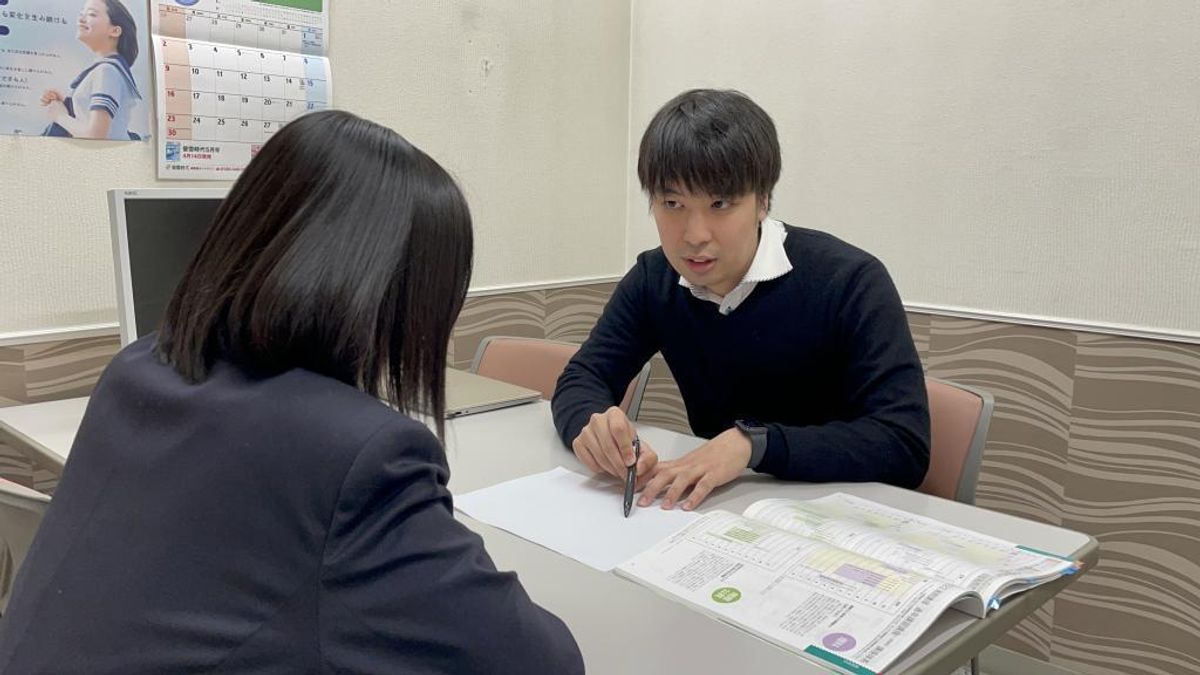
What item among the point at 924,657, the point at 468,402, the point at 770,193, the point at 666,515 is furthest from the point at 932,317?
the point at 924,657

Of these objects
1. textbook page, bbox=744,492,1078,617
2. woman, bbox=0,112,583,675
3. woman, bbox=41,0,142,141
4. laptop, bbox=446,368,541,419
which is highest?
woman, bbox=41,0,142,141

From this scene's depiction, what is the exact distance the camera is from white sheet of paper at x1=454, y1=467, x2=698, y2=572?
106cm

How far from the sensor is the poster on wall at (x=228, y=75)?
1.94 metres

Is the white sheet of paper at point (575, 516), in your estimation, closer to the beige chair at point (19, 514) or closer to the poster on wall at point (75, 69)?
the beige chair at point (19, 514)

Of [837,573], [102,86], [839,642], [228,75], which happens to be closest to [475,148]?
[228,75]

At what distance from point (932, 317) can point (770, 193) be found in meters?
1.01

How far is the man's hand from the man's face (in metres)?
0.37

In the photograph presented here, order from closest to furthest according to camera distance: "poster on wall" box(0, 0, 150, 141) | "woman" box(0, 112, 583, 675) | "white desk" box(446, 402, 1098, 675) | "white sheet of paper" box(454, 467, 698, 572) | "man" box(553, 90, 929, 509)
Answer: "woman" box(0, 112, 583, 675)
"white desk" box(446, 402, 1098, 675)
"white sheet of paper" box(454, 467, 698, 572)
"man" box(553, 90, 929, 509)
"poster on wall" box(0, 0, 150, 141)

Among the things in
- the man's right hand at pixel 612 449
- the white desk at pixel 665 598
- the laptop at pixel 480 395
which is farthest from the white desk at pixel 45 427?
the man's right hand at pixel 612 449

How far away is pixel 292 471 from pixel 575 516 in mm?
626

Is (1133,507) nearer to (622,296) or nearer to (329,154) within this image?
(622,296)

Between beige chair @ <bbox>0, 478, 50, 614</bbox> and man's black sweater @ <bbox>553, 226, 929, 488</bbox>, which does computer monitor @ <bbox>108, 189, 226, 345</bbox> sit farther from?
man's black sweater @ <bbox>553, 226, 929, 488</bbox>

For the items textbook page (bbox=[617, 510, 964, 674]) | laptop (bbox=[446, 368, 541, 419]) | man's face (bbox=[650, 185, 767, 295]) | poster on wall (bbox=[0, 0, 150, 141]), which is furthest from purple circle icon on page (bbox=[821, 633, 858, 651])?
poster on wall (bbox=[0, 0, 150, 141])

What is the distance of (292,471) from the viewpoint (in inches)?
22.9
